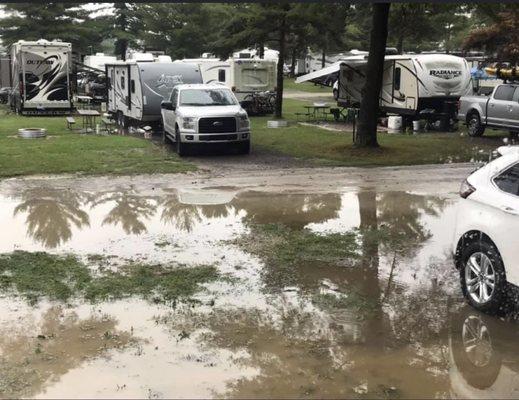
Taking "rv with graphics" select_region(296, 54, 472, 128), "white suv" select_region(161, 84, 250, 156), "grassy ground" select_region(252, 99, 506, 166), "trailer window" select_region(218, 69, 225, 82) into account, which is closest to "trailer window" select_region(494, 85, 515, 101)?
"grassy ground" select_region(252, 99, 506, 166)

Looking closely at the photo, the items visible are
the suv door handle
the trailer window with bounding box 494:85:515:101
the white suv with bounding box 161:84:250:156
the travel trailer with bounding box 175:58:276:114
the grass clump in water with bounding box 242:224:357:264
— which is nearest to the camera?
the suv door handle

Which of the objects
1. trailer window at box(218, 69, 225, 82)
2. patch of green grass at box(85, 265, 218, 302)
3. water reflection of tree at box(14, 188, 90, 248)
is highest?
trailer window at box(218, 69, 225, 82)

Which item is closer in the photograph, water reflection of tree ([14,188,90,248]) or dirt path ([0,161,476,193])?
water reflection of tree ([14,188,90,248])

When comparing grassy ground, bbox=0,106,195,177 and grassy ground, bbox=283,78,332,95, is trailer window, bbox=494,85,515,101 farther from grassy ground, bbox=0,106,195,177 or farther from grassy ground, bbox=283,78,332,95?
grassy ground, bbox=283,78,332,95

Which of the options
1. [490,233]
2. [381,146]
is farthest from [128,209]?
[381,146]

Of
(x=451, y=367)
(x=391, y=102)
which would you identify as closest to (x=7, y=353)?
(x=451, y=367)

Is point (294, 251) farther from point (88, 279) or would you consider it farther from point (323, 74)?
point (323, 74)

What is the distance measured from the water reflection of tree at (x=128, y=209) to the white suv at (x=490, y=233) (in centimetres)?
473

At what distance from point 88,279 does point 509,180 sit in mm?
4390

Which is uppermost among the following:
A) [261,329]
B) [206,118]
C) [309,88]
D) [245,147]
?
[206,118]

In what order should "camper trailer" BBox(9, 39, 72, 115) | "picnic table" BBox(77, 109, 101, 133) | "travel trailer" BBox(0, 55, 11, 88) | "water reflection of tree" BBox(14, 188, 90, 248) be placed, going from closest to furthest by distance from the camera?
"water reflection of tree" BBox(14, 188, 90, 248) < "picnic table" BBox(77, 109, 101, 133) < "camper trailer" BBox(9, 39, 72, 115) < "travel trailer" BBox(0, 55, 11, 88)

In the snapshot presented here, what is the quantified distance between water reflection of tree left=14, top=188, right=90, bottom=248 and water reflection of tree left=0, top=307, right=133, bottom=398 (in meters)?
2.88

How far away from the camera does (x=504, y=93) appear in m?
20.4

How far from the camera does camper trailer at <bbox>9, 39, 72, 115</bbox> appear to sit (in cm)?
2702
